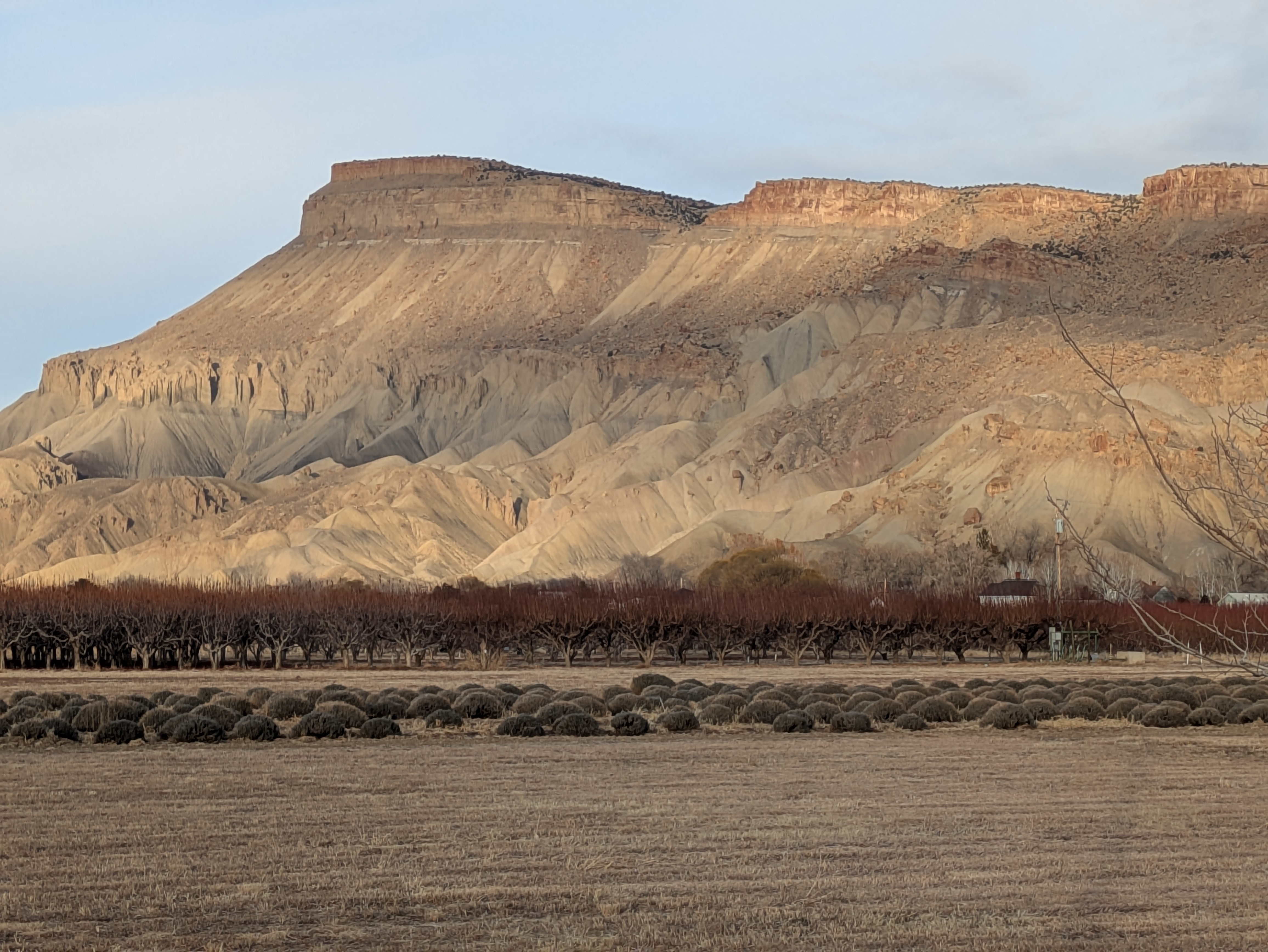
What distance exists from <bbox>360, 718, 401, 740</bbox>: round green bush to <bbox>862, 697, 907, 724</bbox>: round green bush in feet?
33.7

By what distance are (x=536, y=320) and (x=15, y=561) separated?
202 ft

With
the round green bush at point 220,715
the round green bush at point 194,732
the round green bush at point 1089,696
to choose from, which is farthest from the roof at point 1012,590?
the round green bush at point 194,732

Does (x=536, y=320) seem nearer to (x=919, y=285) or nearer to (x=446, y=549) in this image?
(x=919, y=285)

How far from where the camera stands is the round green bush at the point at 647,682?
43.3 metres

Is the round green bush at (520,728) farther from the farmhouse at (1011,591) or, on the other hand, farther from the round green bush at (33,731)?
the farmhouse at (1011,591)

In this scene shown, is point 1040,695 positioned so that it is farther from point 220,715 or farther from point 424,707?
point 220,715

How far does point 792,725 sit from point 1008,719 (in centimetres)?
465

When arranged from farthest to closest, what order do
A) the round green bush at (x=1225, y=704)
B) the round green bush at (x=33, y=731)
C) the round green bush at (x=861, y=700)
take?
1. the round green bush at (x=861, y=700)
2. the round green bush at (x=1225, y=704)
3. the round green bush at (x=33, y=731)

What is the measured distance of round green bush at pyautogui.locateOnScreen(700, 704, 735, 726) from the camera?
34.5m

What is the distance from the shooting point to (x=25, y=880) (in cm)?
1480

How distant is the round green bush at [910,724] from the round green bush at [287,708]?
12.7m

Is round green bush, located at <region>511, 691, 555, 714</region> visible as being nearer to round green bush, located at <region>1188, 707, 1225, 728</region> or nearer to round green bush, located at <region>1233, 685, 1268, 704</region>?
round green bush, located at <region>1188, 707, 1225, 728</region>

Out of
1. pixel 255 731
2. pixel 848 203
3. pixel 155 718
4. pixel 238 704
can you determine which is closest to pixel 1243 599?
pixel 238 704

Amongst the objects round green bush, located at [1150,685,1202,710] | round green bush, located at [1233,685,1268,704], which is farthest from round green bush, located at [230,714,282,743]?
round green bush, located at [1233,685,1268,704]
